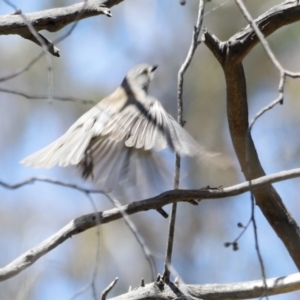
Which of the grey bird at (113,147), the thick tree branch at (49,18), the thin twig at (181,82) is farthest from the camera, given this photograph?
the grey bird at (113,147)

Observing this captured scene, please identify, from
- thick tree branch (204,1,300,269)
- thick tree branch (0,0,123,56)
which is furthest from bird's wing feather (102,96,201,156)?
thick tree branch (0,0,123,56)

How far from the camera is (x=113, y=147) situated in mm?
3340

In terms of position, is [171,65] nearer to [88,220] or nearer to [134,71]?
[134,71]

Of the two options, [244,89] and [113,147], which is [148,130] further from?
[244,89]

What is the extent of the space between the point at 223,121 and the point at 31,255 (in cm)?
Result: 556

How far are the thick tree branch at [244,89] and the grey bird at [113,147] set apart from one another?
1.01 ft

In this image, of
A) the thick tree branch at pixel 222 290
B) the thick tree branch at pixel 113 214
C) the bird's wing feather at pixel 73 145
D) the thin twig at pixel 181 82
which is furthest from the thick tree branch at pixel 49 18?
the thick tree branch at pixel 222 290

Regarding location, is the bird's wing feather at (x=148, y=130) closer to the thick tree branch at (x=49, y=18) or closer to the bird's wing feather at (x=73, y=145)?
the bird's wing feather at (x=73, y=145)

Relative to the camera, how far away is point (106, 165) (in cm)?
326

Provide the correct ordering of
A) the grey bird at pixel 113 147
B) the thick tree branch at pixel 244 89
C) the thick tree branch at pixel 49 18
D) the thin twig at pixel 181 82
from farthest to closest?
1. the grey bird at pixel 113 147
2. the thick tree branch at pixel 244 89
3. the thick tree branch at pixel 49 18
4. the thin twig at pixel 181 82

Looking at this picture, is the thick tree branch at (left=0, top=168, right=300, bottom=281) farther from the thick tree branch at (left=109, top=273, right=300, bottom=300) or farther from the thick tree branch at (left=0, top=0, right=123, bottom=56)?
the thick tree branch at (left=0, top=0, right=123, bottom=56)

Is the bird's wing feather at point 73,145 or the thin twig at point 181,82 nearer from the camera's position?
the thin twig at point 181,82

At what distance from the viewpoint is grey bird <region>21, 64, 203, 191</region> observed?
10.0ft

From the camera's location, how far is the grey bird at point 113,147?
10.0ft
